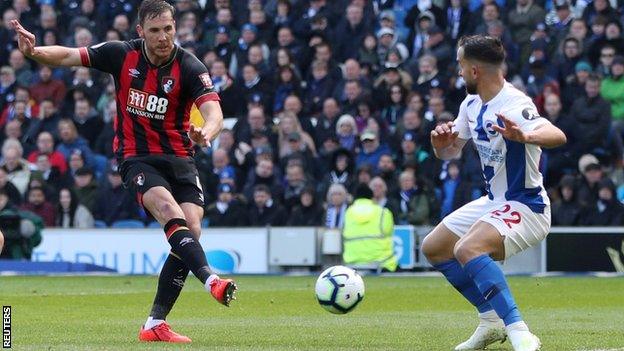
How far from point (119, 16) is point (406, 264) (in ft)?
27.6

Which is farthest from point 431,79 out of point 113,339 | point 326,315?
point 113,339

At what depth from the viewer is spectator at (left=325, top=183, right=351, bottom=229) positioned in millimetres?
22547

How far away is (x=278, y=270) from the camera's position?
23.0 metres

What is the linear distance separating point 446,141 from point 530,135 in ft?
3.74

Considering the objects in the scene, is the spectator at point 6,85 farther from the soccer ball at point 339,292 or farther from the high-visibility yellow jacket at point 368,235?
the soccer ball at point 339,292

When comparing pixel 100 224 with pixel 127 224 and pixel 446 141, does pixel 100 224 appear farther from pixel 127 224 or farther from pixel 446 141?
pixel 446 141

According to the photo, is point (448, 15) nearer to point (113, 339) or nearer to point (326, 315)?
point (326, 315)

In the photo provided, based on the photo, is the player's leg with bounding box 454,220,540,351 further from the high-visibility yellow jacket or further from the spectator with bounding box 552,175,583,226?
the spectator with bounding box 552,175,583,226

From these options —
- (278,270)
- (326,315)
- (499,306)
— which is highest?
(499,306)

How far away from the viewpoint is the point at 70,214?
78.9ft

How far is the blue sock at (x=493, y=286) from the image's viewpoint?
9.30m

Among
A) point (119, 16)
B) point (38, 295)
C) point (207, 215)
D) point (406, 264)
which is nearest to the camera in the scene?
point (38, 295)

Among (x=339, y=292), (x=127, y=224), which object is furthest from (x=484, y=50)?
(x=127, y=224)

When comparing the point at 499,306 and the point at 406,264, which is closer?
the point at 499,306
